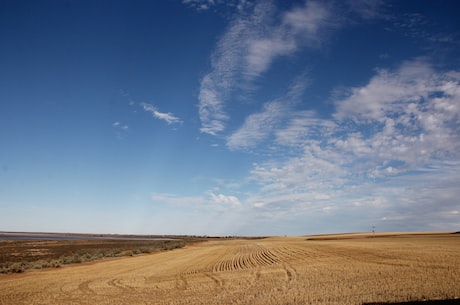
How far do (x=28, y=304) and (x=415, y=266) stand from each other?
64.2 ft

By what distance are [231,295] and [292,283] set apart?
3.47 metres

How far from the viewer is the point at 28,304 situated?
51.3 feet

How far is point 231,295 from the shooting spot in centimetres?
1540

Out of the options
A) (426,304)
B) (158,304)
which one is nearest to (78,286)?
(158,304)

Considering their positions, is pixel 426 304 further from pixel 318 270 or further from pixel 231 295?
pixel 318 270

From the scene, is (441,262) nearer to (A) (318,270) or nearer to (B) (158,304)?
(A) (318,270)

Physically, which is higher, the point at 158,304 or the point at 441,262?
the point at 441,262

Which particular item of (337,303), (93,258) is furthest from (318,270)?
(93,258)

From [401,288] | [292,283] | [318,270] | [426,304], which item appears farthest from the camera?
[318,270]

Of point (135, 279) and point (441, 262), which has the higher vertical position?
point (441, 262)

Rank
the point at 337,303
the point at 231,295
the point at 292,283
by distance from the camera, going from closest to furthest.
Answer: the point at 337,303 < the point at 231,295 < the point at 292,283

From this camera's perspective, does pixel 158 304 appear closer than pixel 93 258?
Yes

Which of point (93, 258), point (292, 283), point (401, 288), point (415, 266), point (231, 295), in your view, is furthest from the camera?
point (93, 258)

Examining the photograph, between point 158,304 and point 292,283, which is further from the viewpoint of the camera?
point 292,283
